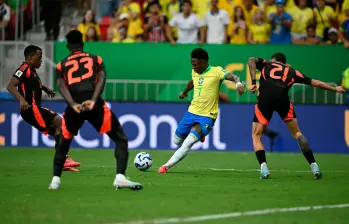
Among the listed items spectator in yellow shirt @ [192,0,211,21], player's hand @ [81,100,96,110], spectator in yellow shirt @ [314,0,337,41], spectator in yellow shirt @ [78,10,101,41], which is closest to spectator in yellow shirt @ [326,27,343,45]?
spectator in yellow shirt @ [314,0,337,41]

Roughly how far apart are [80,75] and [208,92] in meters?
4.13

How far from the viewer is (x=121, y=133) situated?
12141 mm

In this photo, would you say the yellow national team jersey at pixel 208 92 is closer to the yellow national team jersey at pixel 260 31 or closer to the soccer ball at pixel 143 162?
the soccer ball at pixel 143 162

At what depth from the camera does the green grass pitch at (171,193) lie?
32.8 ft

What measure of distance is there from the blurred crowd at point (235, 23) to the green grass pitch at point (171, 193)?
6054mm

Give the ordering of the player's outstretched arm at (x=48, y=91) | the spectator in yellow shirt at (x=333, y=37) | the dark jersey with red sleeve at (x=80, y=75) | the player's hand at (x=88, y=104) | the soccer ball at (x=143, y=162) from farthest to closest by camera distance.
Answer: the spectator in yellow shirt at (x=333, y=37) < the player's outstretched arm at (x=48, y=91) < the soccer ball at (x=143, y=162) < the dark jersey with red sleeve at (x=80, y=75) < the player's hand at (x=88, y=104)

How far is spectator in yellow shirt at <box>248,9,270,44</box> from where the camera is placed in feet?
79.5

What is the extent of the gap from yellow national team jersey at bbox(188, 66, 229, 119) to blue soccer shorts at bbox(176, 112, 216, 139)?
78 mm

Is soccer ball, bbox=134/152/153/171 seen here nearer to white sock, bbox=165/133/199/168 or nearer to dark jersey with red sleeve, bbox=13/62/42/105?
white sock, bbox=165/133/199/168

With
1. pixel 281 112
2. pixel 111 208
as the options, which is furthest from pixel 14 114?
pixel 111 208

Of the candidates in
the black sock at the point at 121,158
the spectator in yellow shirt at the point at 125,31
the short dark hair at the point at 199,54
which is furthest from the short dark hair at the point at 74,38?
the spectator in yellow shirt at the point at 125,31

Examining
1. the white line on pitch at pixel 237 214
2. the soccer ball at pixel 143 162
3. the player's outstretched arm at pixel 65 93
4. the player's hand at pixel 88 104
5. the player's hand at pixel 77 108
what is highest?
the player's outstretched arm at pixel 65 93

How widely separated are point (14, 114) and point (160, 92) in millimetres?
3835

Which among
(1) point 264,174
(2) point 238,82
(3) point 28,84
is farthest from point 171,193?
(3) point 28,84
